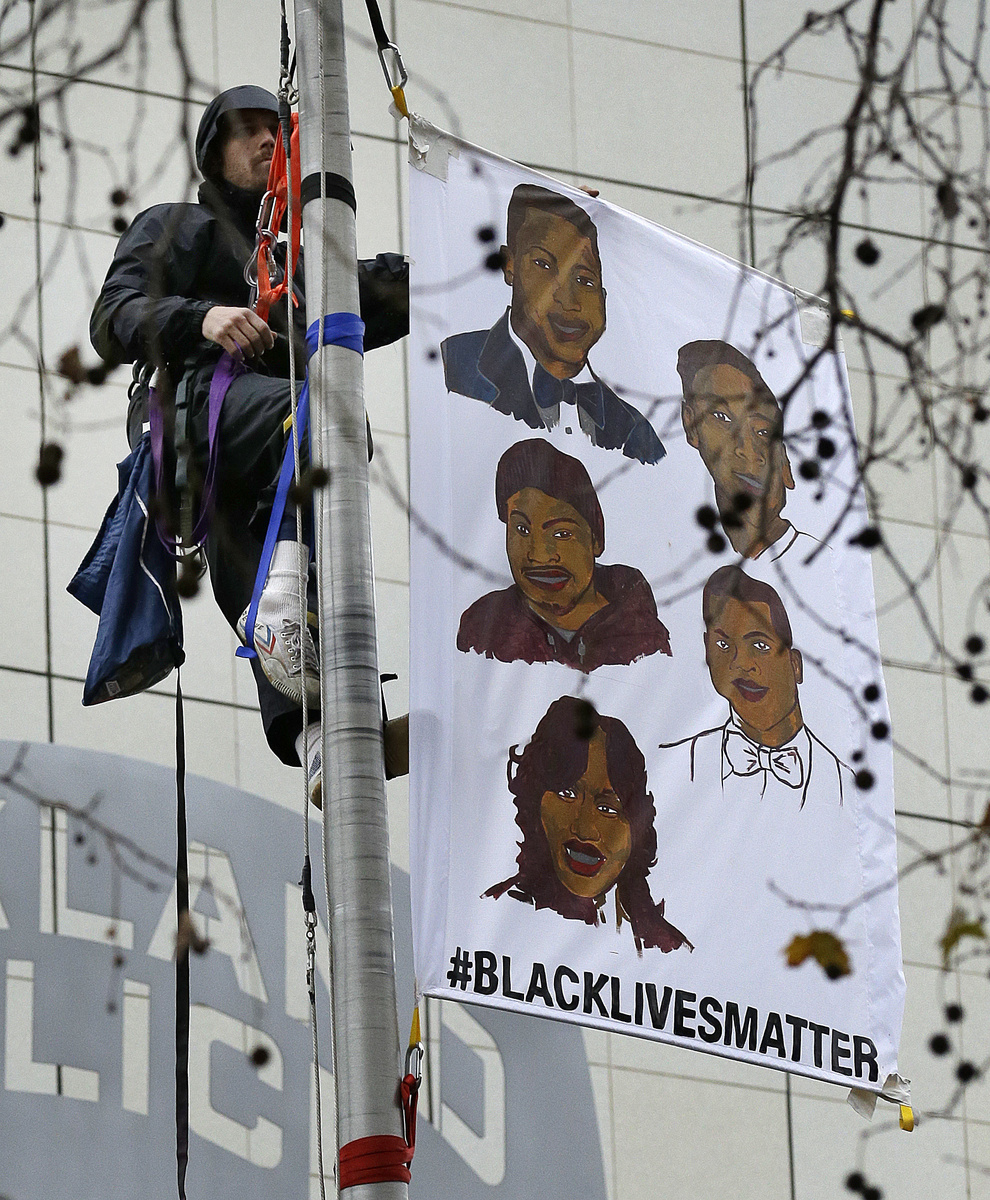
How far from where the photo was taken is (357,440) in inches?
185

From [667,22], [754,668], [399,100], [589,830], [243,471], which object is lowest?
[589,830]

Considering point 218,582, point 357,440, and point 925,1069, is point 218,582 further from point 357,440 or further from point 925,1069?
point 925,1069

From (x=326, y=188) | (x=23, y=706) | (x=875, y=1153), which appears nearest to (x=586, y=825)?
(x=326, y=188)

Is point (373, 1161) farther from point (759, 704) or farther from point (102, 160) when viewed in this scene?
point (102, 160)

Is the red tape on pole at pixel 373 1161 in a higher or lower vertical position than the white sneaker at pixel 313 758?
lower

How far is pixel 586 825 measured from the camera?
533 centimetres

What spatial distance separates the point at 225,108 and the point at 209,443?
928mm

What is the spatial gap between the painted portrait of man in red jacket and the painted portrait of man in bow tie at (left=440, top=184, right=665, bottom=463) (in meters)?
0.13

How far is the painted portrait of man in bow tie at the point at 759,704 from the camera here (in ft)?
18.6

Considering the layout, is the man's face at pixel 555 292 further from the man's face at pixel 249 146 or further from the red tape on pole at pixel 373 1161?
the red tape on pole at pixel 373 1161

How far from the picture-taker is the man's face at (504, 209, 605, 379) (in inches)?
226

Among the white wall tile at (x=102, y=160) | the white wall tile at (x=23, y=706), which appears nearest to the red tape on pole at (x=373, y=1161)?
the white wall tile at (x=23, y=706)

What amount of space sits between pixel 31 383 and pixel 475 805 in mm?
3655

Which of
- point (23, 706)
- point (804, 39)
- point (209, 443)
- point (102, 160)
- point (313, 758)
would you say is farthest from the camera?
point (804, 39)
